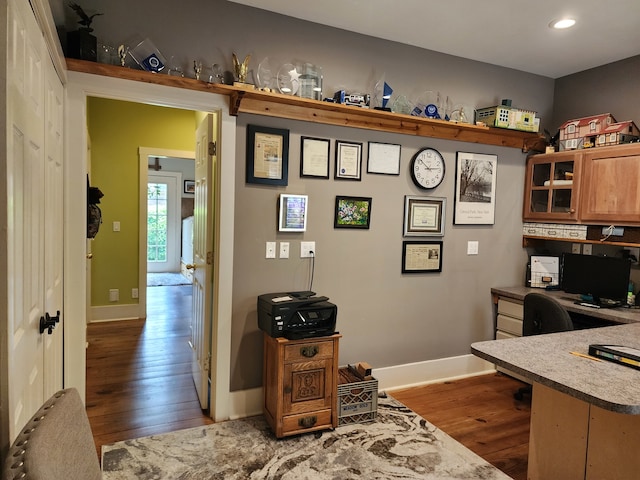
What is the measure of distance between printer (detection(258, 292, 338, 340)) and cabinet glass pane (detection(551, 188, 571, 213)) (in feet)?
7.49

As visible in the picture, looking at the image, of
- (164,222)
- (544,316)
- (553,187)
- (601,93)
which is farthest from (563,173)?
(164,222)

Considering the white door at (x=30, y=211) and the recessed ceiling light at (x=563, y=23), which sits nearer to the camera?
the white door at (x=30, y=211)

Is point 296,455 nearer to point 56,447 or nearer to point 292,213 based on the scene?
point 292,213

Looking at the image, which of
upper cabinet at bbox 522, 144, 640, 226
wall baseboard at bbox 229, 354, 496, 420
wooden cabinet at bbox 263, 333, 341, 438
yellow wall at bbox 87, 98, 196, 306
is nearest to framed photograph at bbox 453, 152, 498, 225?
upper cabinet at bbox 522, 144, 640, 226

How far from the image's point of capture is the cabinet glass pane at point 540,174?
3.77 meters

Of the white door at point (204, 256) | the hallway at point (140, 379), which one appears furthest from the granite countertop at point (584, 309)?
the hallway at point (140, 379)

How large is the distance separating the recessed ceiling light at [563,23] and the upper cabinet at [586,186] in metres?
0.99

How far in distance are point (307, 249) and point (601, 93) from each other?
9.39ft

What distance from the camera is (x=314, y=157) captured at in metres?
2.97

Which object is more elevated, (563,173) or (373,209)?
(563,173)

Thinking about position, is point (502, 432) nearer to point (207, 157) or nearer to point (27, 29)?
point (207, 157)

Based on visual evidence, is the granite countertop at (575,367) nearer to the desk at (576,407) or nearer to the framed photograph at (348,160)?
the desk at (576,407)

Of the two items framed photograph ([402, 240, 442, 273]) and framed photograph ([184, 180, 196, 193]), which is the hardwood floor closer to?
framed photograph ([402, 240, 442, 273])

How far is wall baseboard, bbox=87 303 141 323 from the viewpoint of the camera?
503 cm
